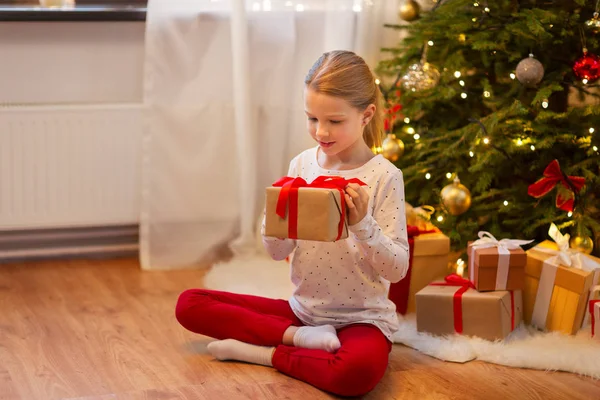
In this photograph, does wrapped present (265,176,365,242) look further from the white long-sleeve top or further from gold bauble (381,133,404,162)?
gold bauble (381,133,404,162)

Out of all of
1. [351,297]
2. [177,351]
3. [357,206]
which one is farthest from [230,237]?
[357,206]

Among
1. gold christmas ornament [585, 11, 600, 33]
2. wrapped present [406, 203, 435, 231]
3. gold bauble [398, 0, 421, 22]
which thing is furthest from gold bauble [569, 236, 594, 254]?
gold bauble [398, 0, 421, 22]

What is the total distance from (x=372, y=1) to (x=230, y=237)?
104 cm

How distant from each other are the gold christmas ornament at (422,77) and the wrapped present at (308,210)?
97cm

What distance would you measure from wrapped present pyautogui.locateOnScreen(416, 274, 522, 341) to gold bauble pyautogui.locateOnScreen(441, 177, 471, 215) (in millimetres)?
317

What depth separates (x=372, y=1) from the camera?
3189 mm

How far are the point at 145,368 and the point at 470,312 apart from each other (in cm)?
89

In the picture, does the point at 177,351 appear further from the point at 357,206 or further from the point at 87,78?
the point at 87,78

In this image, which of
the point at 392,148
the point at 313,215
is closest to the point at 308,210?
the point at 313,215

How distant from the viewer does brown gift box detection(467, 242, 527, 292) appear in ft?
7.87

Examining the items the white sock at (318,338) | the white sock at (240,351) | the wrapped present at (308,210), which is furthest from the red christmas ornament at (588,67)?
the white sock at (240,351)

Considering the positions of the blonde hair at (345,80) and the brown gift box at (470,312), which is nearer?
the blonde hair at (345,80)

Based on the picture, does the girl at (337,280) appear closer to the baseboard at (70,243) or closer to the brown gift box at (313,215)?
the brown gift box at (313,215)

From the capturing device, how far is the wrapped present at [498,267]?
240 cm
